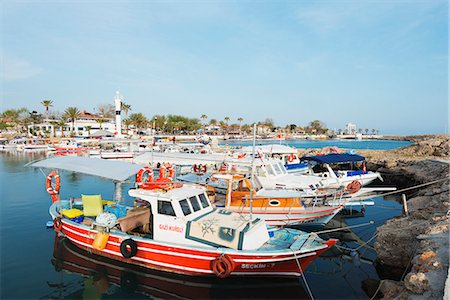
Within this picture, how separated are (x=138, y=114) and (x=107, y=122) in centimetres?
1401

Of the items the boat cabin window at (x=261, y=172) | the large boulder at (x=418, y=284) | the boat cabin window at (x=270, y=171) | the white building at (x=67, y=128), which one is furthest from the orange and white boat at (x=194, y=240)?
the white building at (x=67, y=128)

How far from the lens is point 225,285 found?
34.2 ft

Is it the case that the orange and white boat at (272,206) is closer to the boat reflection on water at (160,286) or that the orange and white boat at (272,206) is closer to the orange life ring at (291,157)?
the boat reflection on water at (160,286)

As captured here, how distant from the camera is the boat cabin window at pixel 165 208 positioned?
427 inches

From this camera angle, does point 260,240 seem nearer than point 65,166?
Yes

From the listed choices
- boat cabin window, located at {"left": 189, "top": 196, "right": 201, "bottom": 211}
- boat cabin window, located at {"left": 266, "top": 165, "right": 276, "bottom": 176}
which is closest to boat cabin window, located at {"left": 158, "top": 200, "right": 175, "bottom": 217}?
boat cabin window, located at {"left": 189, "top": 196, "right": 201, "bottom": 211}

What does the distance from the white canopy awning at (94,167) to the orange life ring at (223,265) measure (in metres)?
6.83

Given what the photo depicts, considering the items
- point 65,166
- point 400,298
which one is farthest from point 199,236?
point 65,166

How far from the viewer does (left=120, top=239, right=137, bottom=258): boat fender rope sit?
35.9 feet

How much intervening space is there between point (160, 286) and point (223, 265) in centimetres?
286

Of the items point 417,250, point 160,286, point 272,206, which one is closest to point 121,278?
point 160,286

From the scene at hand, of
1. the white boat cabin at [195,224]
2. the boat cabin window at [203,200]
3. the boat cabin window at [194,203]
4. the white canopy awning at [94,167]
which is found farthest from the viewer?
the white canopy awning at [94,167]

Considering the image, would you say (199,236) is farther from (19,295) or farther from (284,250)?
(19,295)

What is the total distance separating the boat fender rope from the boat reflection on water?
1.07 metres
